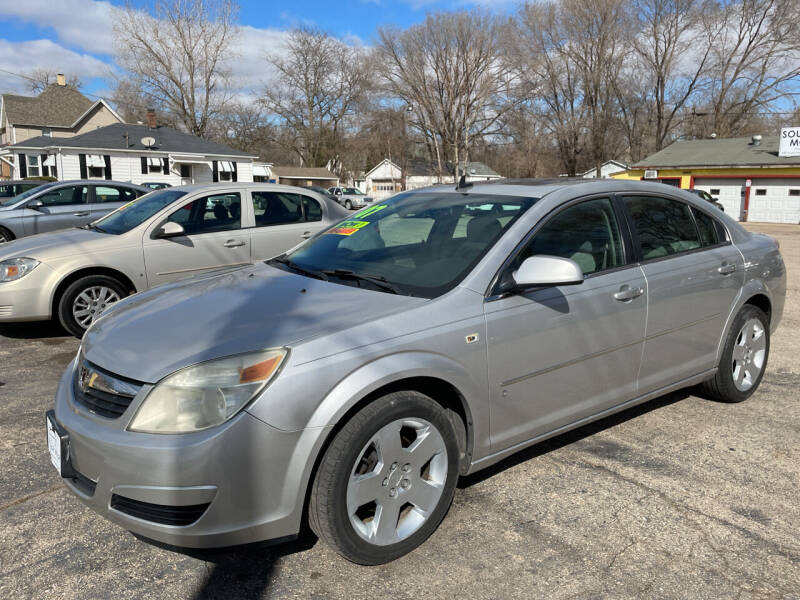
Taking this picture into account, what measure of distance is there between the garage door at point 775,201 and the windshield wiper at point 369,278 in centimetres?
3730

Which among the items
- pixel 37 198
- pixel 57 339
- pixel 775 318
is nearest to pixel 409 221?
pixel 775 318

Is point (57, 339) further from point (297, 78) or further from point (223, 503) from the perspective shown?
point (297, 78)

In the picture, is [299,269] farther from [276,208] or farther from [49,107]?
[49,107]

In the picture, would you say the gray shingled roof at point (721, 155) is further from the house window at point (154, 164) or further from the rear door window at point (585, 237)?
the rear door window at point (585, 237)

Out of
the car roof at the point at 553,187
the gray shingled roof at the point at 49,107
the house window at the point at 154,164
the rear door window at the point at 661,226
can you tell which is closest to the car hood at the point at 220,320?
the car roof at the point at 553,187

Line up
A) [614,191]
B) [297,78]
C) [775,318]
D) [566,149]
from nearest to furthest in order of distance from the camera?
[614,191] < [775,318] < [566,149] < [297,78]

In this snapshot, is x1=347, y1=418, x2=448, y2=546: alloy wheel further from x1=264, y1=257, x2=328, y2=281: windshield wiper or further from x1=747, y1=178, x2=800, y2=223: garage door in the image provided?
x1=747, y1=178, x2=800, y2=223: garage door

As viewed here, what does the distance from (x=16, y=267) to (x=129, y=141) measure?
96.9 ft

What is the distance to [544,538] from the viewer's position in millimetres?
2830

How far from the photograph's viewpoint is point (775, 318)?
4.66 meters

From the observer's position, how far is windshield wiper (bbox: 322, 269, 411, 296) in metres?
2.94

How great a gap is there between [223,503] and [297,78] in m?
67.1

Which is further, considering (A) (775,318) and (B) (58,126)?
(B) (58,126)

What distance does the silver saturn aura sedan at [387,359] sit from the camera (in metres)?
2.28
